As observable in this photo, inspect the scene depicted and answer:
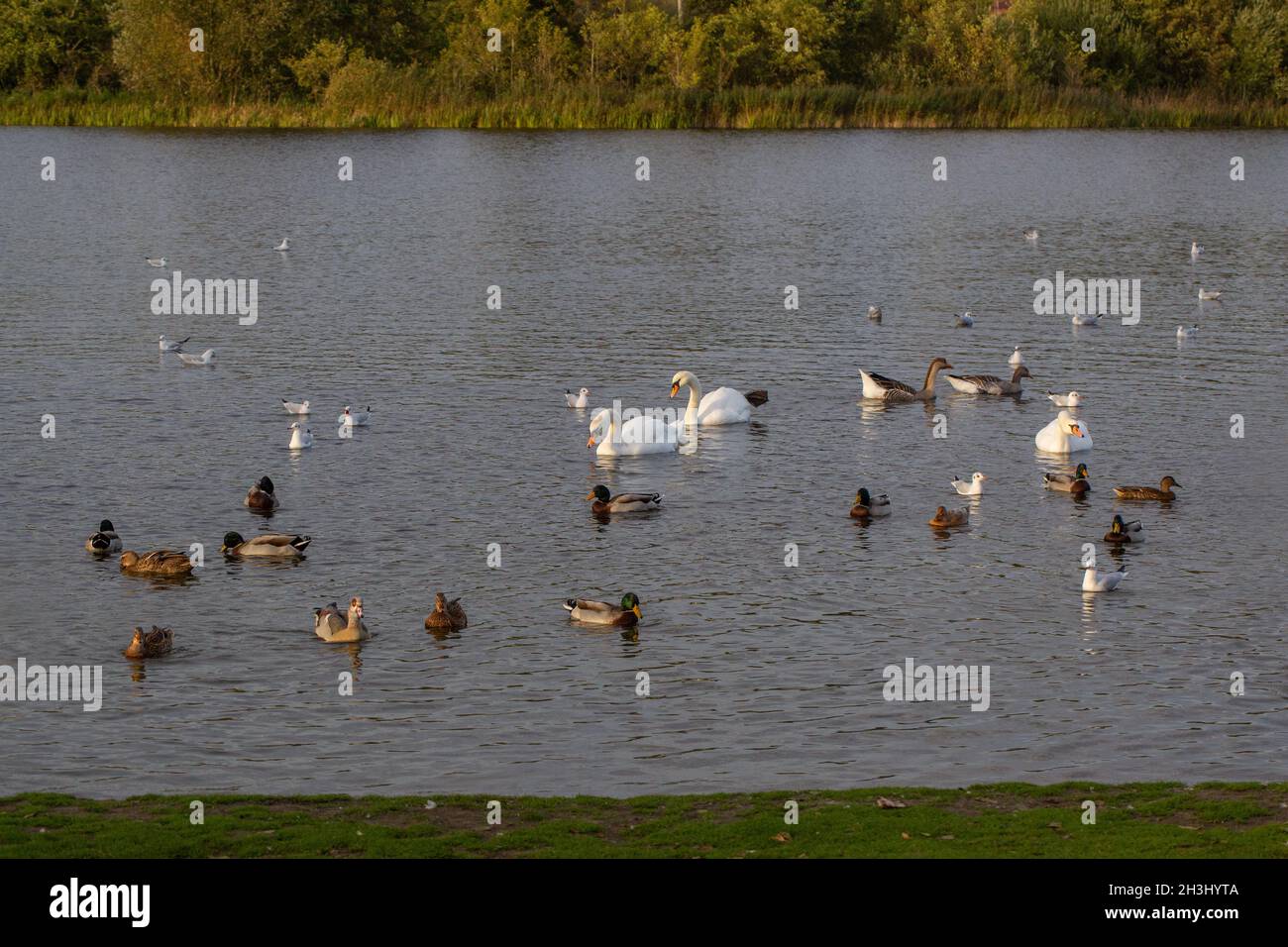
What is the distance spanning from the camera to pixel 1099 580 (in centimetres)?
2456

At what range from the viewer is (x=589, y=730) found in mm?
19453

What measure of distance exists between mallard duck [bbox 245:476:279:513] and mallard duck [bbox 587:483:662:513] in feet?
17.4

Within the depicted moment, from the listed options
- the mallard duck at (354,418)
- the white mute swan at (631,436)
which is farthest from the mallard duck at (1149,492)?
the mallard duck at (354,418)

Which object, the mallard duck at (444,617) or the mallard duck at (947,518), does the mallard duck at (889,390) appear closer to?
the mallard duck at (947,518)

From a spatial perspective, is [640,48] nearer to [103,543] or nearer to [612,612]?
[103,543]

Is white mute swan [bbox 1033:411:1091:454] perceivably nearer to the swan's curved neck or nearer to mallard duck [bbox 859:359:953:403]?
mallard duck [bbox 859:359:953:403]

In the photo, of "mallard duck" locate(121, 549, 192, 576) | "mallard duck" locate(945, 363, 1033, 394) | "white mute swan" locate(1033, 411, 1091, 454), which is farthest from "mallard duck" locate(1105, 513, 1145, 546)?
"mallard duck" locate(121, 549, 192, 576)

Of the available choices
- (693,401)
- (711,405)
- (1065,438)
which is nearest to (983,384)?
(1065,438)

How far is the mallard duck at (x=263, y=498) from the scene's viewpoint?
92.4 ft

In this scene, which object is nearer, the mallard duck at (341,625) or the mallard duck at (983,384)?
the mallard duck at (341,625)

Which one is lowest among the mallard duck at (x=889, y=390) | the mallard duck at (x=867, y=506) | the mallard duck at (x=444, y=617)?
the mallard duck at (x=444, y=617)

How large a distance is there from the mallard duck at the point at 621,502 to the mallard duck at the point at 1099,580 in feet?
24.9

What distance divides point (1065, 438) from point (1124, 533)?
591cm
